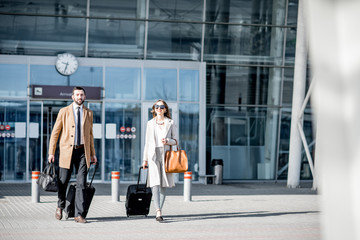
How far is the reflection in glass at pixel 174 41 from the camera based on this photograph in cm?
2086

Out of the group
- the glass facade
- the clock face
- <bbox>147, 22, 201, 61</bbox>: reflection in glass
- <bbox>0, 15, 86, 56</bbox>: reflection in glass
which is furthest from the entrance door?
<bbox>0, 15, 86, 56</bbox>: reflection in glass

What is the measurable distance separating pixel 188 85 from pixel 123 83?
7.05 feet

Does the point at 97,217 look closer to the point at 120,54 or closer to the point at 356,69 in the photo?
the point at 356,69

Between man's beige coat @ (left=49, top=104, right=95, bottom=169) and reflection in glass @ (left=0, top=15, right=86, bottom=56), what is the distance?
1129cm

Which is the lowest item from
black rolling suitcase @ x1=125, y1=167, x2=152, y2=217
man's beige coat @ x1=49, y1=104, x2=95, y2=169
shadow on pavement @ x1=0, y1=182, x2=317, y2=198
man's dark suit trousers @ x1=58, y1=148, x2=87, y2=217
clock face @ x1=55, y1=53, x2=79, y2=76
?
shadow on pavement @ x1=0, y1=182, x2=317, y2=198

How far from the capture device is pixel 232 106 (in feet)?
70.6

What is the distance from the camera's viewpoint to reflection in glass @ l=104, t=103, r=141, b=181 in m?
19.9

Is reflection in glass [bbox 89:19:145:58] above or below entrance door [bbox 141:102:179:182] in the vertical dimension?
above

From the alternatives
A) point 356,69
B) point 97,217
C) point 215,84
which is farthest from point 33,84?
point 356,69

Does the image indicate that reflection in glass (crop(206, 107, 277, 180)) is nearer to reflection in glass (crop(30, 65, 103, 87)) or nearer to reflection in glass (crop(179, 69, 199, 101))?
reflection in glass (crop(179, 69, 199, 101))

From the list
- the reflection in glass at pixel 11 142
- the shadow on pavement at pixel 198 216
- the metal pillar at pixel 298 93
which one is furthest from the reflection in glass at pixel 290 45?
the shadow on pavement at pixel 198 216

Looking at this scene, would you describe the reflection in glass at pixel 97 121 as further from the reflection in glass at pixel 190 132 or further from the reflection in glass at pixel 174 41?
the reflection in glass at pixel 190 132

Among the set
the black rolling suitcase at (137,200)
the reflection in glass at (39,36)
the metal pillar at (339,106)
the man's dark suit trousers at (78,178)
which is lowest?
the black rolling suitcase at (137,200)

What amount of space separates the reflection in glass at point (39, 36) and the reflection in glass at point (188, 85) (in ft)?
11.1
